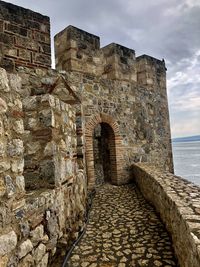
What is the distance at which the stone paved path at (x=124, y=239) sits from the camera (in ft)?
8.87

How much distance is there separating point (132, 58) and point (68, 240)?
583cm

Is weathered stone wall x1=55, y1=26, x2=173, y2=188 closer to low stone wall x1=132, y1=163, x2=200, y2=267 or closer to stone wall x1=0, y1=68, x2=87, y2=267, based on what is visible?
stone wall x1=0, y1=68, x2=87, y2=267

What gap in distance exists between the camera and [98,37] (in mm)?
6223

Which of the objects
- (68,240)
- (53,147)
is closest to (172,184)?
(68,240)

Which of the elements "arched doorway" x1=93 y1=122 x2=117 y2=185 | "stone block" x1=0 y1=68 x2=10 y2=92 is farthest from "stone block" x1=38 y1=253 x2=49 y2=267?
"arched doorway" x1=93 y1=122 x2=117 y2=185

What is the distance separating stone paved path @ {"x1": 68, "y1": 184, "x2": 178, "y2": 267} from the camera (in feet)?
8.87

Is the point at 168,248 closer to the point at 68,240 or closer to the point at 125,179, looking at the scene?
the point at 68,240

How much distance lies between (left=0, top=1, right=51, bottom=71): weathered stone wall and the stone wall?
4.10 feet

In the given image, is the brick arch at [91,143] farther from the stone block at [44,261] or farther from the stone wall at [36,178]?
the stone block at [44,261]

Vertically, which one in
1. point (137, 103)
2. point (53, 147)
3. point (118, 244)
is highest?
point (137, 103)

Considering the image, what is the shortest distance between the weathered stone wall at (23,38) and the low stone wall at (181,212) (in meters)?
3.57

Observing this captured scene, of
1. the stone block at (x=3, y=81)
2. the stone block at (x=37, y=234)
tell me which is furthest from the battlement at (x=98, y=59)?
the stone block at (x=37, y=234)

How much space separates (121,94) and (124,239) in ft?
15.5

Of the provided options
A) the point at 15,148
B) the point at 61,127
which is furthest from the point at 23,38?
the point at 15,148
